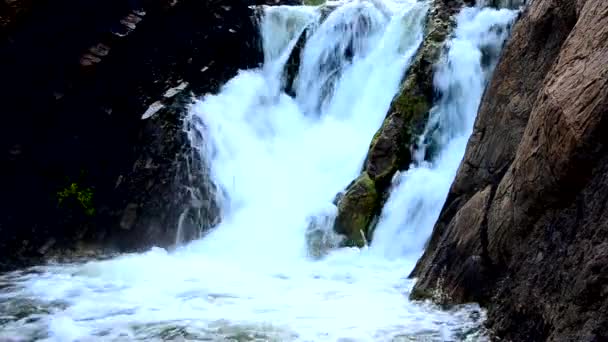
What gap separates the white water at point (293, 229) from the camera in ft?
23.9

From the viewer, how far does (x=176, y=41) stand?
14180 mm

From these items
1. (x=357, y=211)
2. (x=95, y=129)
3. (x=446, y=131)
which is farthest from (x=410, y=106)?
(x=95, y=129)

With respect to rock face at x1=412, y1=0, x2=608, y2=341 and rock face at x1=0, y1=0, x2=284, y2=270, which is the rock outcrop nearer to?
rock face at x1=412, y1=0, x2=608, y2=341

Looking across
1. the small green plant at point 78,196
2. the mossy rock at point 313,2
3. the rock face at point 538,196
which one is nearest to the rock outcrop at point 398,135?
the rock face at point 538,196

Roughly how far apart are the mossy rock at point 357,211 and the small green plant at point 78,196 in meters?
5.17

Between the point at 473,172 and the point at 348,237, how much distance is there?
3809 mm

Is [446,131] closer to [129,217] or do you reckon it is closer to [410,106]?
[410,106]

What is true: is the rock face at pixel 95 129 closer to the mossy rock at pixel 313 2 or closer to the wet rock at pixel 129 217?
the wet rock at pixel 129 217

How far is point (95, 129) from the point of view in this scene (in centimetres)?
1280

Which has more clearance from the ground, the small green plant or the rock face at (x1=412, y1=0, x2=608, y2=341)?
the small green plant

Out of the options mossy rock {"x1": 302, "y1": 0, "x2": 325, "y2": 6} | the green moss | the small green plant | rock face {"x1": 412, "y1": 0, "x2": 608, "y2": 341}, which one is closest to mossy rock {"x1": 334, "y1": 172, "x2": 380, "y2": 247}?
the green moss

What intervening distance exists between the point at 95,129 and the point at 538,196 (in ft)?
31.9

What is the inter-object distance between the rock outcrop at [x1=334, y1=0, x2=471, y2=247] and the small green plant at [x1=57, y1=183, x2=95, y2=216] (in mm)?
5201

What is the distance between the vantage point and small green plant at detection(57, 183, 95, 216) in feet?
40.8
